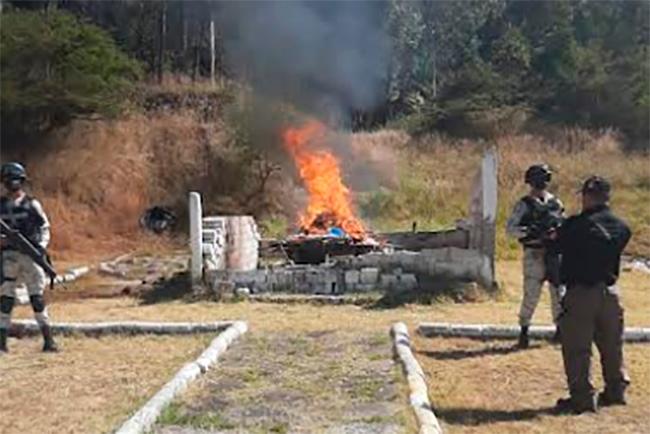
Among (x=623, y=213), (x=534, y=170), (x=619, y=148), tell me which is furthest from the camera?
(x=619, y=148)

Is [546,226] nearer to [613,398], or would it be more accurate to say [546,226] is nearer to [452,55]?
[613,398]

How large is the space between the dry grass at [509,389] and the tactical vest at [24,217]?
12.9ft

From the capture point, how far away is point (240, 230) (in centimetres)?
1609

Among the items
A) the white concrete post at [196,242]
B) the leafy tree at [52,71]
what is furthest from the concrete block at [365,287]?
the leafy tree at [52,71]

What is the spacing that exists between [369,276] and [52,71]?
1632 cm

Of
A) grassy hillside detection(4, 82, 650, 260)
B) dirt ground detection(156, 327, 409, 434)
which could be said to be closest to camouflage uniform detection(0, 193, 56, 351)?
dirt ground detection(156, 327, 409, 434)

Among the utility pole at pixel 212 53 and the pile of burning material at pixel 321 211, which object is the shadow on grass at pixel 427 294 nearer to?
the pile of burning material at pixel 321 211

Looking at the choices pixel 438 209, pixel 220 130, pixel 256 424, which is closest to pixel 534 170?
pixel 256 424

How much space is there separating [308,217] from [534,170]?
10023 millimetres

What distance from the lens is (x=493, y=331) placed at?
10.2 metres

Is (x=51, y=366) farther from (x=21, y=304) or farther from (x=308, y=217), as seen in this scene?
(x=308, y=217)

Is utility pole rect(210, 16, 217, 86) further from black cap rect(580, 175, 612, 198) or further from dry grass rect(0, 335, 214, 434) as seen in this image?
black cap rect(580, 175, 612, 198)

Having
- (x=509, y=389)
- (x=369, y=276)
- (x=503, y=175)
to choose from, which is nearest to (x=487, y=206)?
(x=369, y=276)

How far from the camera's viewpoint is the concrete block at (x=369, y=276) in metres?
13.9
